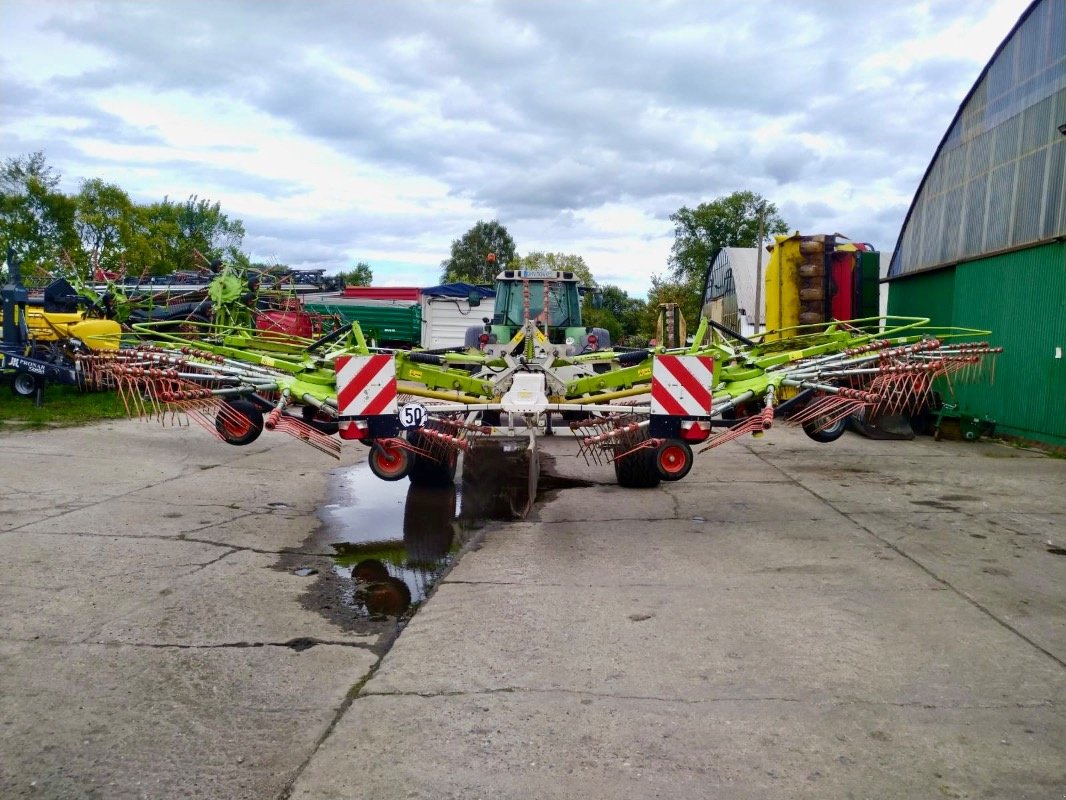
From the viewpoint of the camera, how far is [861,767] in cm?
328

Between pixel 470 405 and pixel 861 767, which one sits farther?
pixel 470 405

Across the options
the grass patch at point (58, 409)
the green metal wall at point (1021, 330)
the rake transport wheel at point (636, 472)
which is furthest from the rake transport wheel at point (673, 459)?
the grass patch at point (58, 409)

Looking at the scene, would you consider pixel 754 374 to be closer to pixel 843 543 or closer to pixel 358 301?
pixel 843 543

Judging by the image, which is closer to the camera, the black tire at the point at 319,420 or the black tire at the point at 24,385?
the black tire at the point at 319,420

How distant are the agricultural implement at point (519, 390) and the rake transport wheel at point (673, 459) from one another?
13mm

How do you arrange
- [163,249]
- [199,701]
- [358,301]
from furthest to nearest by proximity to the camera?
[163,249]
[358,301]
[199,701]

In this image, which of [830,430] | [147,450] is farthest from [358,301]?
[830,430]

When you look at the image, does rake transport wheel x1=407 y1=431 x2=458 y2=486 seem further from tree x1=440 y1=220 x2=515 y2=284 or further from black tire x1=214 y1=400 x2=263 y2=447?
tree x1=440 y1=220 x2=515 y2=284

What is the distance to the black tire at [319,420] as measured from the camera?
7688 millimetres

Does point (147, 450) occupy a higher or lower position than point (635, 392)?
lower

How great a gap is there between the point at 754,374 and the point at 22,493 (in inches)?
274

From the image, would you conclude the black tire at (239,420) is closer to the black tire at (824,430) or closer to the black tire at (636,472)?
the black tire at (636,472)

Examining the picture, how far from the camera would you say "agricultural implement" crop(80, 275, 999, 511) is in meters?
7.06

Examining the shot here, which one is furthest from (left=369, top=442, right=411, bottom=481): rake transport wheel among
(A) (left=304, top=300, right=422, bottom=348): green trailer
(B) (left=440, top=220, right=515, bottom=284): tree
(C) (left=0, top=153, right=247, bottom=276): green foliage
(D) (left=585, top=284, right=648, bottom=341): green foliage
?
(B) (left=440, top=220, right=515, bottom=284): tree
